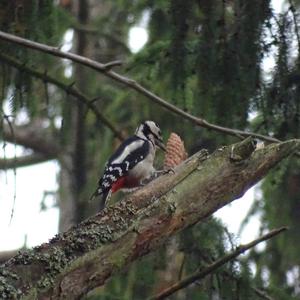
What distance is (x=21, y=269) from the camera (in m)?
3.81

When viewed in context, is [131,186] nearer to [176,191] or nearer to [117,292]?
[117,292]

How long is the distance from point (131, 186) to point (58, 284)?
1949mm

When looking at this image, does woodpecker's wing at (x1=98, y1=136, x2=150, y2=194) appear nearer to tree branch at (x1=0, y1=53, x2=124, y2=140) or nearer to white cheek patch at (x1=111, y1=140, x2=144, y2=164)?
white cheek patch at (x1=111, y1=140, x2=144, y2=164)

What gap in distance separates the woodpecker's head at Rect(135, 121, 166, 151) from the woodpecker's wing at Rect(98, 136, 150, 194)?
72 mm

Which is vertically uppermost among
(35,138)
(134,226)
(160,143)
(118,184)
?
(35,138)

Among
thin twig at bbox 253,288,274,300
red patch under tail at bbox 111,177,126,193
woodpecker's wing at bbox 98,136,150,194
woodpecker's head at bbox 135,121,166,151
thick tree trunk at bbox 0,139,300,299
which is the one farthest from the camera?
woodpecker's head at bbox 135,121,166,151

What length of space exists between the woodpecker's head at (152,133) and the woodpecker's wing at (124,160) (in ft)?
0.23

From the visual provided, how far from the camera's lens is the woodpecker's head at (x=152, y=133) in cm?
595

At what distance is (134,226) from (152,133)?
2067 mm

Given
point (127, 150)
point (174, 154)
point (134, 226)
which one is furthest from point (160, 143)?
point (134, 226)

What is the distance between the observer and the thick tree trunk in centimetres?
379

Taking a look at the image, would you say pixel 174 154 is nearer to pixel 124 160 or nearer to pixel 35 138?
pixel 124 160

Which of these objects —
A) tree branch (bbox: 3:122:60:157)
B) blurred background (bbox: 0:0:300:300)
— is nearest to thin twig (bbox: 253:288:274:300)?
blurred background (bbox: 0:0:300:300)

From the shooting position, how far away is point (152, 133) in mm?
5957
